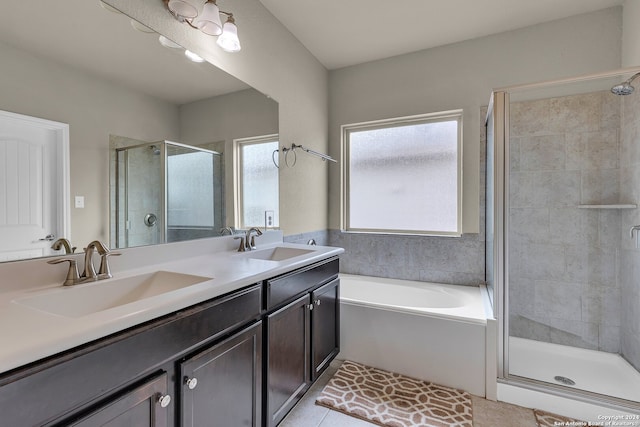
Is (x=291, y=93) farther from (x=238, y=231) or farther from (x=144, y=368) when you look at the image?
(x=144, y=368)

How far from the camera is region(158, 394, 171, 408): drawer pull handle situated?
33.5 inches

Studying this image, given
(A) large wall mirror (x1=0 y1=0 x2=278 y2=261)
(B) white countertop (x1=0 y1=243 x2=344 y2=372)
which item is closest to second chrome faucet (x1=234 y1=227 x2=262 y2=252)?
(A) large wall mirror (x1=0 y1=0 x2=278 y2=261)

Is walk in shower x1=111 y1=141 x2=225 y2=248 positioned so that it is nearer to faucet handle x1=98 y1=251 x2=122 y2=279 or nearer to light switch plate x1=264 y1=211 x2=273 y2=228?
faucet handle x1=98 y1=251 x2=122 y2=279

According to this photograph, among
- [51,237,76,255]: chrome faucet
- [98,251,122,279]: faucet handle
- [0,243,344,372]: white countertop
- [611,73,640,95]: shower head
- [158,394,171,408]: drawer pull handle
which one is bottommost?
[158,394,171,408]: drawer pull handle

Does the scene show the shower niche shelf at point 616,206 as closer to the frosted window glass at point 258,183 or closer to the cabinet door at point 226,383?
the frosted window glass at point 258,183

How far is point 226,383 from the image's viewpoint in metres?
1.08

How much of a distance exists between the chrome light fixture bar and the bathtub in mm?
1848

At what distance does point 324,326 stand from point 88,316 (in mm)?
1322

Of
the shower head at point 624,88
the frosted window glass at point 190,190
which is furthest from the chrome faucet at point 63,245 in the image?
the shower head at point 624,88

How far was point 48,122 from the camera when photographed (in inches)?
42.5

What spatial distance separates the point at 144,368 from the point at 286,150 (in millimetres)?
1809

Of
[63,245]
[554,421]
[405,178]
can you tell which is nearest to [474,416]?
[554,421]

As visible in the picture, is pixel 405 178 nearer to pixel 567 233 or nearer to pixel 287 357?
pixel 567 233

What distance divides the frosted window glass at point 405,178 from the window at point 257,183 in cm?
108
